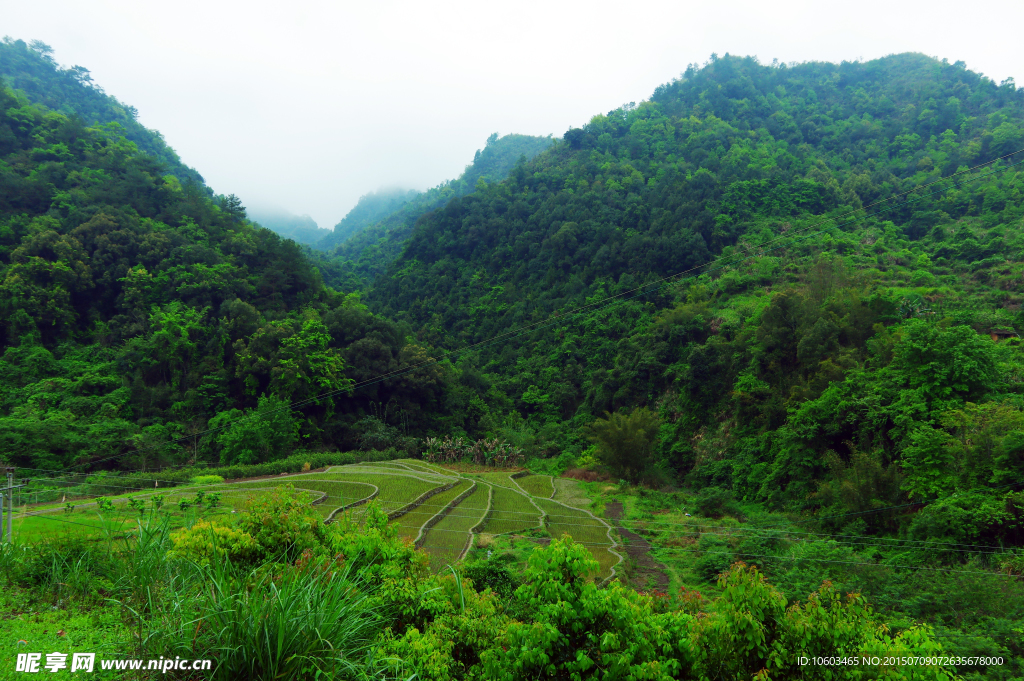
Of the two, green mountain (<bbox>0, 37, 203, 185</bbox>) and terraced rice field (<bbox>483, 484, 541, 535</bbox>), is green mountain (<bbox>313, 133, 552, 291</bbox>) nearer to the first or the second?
green mountain (<bbox>0, 37, 203, 185</bbox>)

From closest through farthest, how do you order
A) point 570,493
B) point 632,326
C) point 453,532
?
point 453,532, point 570,493, point 632,326

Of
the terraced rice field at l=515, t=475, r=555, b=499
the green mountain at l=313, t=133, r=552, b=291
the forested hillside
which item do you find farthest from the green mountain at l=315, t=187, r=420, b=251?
the terraced rice field at l=515, t=475, r=555, b=499

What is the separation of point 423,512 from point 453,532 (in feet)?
7.71

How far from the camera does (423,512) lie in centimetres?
1766

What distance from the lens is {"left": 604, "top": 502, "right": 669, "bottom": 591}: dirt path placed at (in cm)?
1260

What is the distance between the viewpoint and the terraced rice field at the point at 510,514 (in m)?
16.6

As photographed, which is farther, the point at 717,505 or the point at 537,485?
the point at 537,485

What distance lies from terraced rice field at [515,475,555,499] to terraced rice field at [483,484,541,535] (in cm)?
144

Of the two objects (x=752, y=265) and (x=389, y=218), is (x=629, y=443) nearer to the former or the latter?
(x=752, y=265)

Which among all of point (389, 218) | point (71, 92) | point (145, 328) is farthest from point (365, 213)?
point (145, 328)

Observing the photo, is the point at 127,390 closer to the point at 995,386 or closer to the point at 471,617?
the point at 471,617

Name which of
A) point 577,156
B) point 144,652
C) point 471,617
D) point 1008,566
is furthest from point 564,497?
point 577,156

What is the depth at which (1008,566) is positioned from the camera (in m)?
9.43

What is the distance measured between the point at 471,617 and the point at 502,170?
8904 cm
